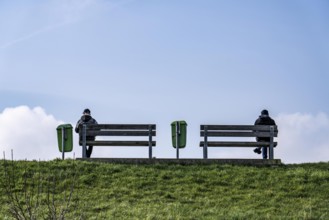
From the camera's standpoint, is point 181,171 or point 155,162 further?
point 155,162

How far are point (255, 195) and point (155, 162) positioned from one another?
208 inches

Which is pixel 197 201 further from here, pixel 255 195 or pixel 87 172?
pixel 87 172

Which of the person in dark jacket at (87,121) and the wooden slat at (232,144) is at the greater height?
the person in dark jacket at (87,121)

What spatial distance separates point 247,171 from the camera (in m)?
19.1

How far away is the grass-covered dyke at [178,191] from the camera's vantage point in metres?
14.1

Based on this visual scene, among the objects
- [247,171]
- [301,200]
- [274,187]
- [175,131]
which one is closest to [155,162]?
[175,131]

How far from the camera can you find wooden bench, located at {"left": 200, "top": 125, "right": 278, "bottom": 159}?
21.7 metres

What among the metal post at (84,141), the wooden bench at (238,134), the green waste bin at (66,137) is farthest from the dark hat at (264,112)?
the green waste bin at (66,137)

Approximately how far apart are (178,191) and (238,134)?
5.70 metres

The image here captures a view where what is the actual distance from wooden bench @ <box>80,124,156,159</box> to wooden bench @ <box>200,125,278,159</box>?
1804 mm

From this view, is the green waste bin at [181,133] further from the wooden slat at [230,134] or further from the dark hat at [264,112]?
the dark hat at [264,112]

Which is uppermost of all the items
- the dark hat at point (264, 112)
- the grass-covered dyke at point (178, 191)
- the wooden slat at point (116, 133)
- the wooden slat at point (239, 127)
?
the dark hat at point (264, 112)

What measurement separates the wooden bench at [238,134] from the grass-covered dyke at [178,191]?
1.48 metres

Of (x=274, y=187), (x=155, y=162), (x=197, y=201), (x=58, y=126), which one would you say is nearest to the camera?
(x=197, y=201)
